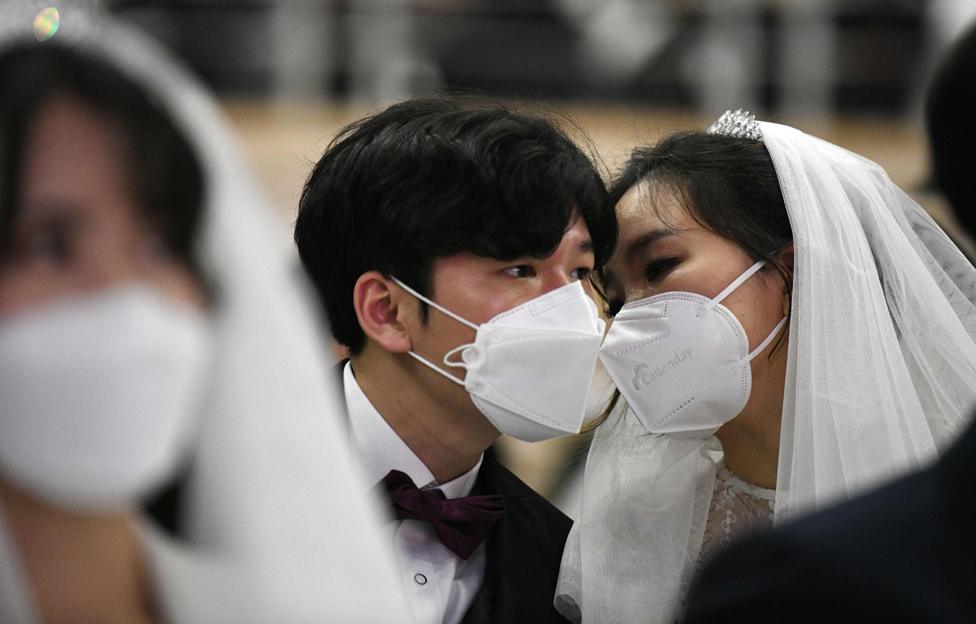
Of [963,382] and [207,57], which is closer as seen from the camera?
[963,382]

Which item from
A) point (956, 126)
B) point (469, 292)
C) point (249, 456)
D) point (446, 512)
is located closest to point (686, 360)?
point (469, 292)

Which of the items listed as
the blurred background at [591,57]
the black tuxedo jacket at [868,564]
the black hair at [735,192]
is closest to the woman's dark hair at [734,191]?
the black hair at [735,192]

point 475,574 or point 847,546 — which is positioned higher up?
point 847,546

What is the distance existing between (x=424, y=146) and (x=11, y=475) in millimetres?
1456

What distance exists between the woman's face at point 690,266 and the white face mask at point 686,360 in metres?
0.02

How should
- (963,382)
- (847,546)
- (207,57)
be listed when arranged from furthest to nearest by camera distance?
(207,57)
(963,382)
(847,546)

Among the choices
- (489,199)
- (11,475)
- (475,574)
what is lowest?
(475,574)

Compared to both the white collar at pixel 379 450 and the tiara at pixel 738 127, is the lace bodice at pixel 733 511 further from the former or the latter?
the tiara at pixel 738 127

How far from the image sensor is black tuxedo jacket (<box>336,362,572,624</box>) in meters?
2.39

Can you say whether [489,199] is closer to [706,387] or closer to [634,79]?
[706,387]

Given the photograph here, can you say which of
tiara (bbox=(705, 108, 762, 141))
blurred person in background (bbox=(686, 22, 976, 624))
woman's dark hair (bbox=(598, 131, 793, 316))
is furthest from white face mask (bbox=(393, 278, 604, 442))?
blurred person in background (bbox=(686, 22, 976, 624))

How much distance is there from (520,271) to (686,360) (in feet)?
1.27

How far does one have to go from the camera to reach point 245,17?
7.88 m

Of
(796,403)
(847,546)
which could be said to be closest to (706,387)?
(796,403)
